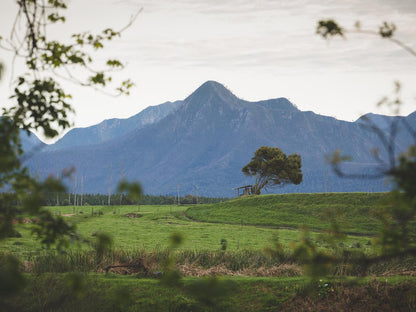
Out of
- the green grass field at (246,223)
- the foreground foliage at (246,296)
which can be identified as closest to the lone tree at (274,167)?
the green grass field at (246,223)

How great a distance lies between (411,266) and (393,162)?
12176 millimetres

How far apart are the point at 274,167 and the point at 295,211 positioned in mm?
23839

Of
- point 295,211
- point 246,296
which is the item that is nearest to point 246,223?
point 295,211

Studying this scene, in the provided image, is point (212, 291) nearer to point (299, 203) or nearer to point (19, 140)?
point (19, 140)

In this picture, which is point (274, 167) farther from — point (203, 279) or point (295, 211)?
point (203, 279)

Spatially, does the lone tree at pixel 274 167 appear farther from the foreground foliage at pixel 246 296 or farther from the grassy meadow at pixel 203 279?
the foreground foliage at pixel 246 296

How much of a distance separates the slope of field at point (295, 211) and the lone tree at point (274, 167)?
1509 centimetres

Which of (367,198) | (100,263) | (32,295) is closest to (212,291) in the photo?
(32,295)

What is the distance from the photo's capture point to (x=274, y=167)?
238 feet

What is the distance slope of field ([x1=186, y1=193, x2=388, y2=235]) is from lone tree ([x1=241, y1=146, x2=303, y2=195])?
15090 millimetres

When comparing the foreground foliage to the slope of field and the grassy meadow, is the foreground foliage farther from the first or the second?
the slope of field

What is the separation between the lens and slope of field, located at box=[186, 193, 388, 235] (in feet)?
136

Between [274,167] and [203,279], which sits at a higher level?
[274,167]

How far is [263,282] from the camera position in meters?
12.5
